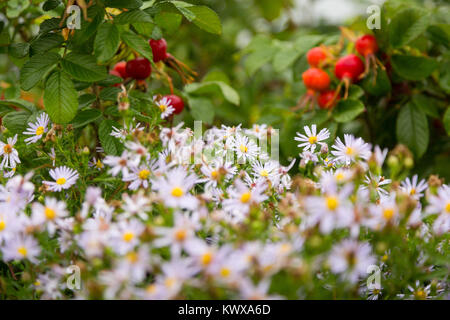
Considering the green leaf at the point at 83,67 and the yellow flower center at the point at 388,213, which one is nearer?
the yellow flower center at the point at 388,213

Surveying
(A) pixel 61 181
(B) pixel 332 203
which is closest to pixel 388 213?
(B) pixel 332 203

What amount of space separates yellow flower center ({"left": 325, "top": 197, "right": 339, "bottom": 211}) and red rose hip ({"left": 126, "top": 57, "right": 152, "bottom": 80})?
20.4 inches

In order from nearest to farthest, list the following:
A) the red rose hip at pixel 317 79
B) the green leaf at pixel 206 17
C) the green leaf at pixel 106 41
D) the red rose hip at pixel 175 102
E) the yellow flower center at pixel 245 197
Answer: the yellow flower center at pixel 245 197 → the green leaf at pixel 106 41 → the green leaf at pixel 206 17 → the red rose hip at pixel 175 102 → the red rose hip at pixel 317 79

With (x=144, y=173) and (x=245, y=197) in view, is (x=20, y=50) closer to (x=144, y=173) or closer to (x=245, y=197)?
(x=144, y=173)

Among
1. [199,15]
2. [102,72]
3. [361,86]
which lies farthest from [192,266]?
[361,86]

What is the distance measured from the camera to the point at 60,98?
25.2 inches

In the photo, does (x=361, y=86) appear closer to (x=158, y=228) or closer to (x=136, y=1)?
(x=136, y=1)

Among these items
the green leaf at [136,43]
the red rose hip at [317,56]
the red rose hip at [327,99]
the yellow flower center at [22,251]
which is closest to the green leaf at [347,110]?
the red rose hip at [327,99]

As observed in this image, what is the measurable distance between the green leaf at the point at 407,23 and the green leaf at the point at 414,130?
6.4 inches

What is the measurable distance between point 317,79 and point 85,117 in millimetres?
512

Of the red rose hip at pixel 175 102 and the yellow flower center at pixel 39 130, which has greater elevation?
the red rose hip at pixel 175 102

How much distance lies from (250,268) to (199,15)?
0.50 meters

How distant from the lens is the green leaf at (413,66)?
89 centimetres

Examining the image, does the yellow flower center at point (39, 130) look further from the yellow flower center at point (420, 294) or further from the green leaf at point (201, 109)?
the yellow flower center at point (420, 294)
